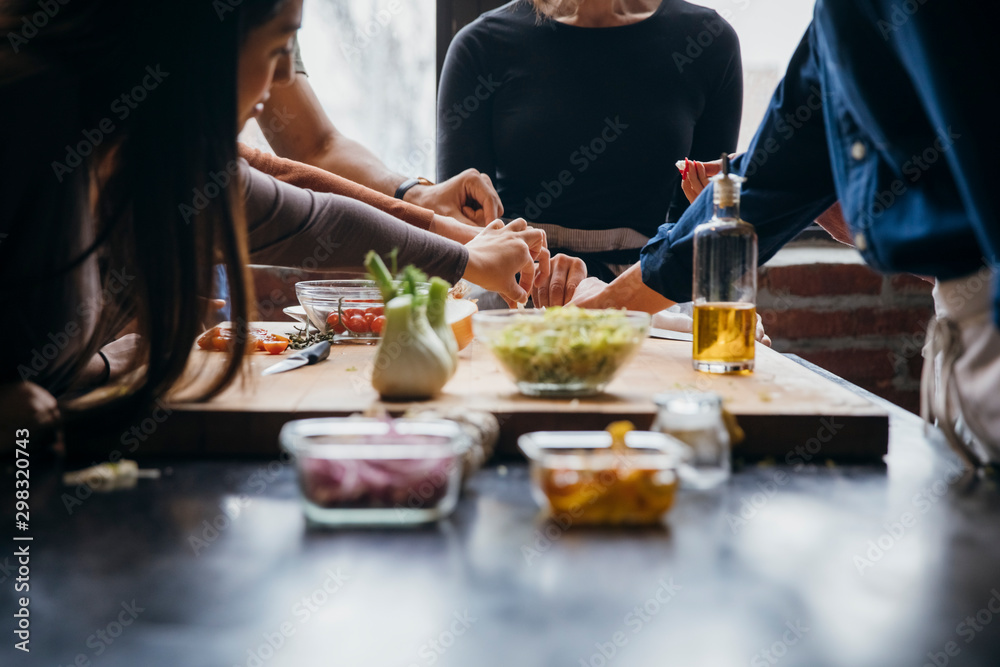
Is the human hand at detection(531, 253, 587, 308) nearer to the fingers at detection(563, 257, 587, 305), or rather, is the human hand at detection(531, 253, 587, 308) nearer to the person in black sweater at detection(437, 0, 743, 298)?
the fingers at detection(563, 257, 587, 305)

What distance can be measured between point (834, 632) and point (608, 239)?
4.83 feet

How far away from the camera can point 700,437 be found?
60cm

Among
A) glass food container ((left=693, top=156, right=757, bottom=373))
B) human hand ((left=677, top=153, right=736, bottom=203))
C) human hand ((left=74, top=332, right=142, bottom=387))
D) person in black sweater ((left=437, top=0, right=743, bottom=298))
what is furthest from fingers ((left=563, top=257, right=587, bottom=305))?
human hand ((left=74, top=332, right=142, bottom=387))

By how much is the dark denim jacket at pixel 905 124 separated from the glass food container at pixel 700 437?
21 centimetres

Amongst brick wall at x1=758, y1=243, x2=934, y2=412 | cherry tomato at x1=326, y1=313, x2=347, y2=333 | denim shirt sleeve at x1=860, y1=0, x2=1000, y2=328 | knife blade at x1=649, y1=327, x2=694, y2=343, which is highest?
denim shirt sleeve at x1=860, y1=0, x2=1000, y2=328

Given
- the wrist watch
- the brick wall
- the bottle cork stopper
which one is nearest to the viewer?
the bottle cork stopper

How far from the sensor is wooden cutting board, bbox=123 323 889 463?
2.29ft

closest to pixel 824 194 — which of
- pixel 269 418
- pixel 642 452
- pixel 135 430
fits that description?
pixel 642 452

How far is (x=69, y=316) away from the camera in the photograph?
0.77 metres

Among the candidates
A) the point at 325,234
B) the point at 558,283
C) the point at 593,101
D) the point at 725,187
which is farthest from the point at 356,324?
the point at 593,101

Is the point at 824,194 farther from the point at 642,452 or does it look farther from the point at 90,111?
the point at 90,111

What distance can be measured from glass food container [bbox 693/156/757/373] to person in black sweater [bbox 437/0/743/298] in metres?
0.90

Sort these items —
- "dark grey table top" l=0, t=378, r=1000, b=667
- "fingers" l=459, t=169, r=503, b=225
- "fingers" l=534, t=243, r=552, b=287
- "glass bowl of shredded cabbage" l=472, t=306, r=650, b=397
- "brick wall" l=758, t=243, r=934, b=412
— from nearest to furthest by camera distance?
"dark grey table top" l=0, t=378, r=1000, b=667
"glass bowl of shredded cabbage" l=472, t=306, r=650, b=397
"fingers" l=534, t=243, r=552, b=287
"fingers" l=459, t=169, r=503, b=225
"brick wall" l=758, t=243, r=934, b=412

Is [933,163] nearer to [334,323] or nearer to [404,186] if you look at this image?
[334,323]
